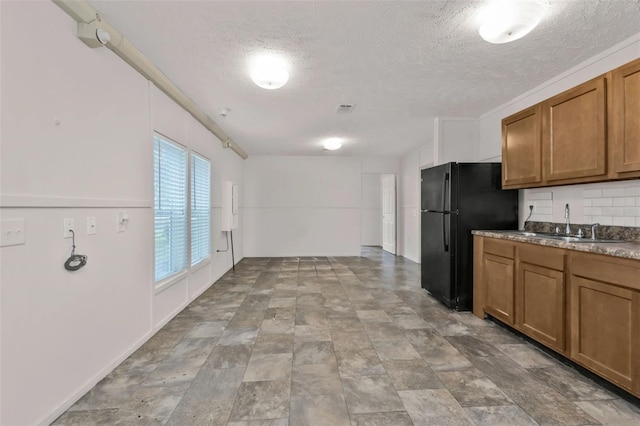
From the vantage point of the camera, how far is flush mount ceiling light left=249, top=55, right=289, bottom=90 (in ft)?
8.46

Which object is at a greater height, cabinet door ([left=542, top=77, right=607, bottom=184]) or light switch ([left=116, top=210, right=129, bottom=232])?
cabinet door ([left=542, top=77, right=607, bottom=184])

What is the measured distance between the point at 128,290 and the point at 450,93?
12.2ft

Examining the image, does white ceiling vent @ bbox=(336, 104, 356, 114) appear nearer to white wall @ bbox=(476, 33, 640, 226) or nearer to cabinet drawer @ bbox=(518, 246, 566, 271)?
white wall @ bbox=(476, 33, 640, 226)

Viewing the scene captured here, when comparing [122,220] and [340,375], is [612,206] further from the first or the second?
[122,220]

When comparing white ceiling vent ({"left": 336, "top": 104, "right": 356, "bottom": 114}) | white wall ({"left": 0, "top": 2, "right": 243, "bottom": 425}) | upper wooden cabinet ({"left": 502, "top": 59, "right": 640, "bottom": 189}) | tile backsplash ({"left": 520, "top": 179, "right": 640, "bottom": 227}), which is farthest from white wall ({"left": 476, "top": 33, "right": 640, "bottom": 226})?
white wall ({"left": 0, "top": 2, "right": 243, "bottom": 425})

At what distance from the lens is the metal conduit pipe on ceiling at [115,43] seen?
1.79m

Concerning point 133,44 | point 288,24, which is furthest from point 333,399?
point 133,44

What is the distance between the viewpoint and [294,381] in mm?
2072

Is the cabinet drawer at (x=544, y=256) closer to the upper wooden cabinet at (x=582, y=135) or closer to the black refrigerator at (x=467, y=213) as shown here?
the upper wooden cabinet at (x=582, y=135)

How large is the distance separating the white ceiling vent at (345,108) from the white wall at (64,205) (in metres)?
2.16

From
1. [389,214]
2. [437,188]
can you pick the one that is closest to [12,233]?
[437,188]

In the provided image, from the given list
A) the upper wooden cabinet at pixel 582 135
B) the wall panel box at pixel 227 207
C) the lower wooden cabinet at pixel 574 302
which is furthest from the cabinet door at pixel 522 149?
the wall panel box at pixel 227 207

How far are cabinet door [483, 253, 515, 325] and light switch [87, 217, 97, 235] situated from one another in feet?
11.2

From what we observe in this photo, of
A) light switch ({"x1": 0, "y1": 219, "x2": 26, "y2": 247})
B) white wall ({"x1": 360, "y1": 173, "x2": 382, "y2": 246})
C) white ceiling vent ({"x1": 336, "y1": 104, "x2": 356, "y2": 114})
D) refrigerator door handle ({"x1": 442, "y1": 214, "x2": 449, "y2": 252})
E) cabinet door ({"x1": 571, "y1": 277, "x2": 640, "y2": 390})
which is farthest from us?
white wall ({"x1": 360, "y1": 173, "x2": 382, "y2": 246})
